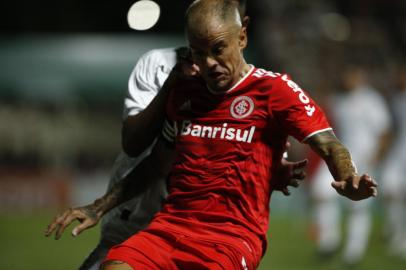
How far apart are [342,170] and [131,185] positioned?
126 centimetres

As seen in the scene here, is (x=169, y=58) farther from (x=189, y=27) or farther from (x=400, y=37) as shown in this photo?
(x=400, y=37)

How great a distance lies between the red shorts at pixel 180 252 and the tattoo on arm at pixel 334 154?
561 mm

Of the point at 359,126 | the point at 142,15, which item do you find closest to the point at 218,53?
the point at 142,15

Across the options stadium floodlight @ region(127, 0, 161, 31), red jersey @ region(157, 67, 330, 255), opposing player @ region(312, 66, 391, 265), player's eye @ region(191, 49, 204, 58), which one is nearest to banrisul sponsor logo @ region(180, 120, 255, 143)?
red jersey @ region(157, 67, 330, 255)

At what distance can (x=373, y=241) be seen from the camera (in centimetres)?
1280

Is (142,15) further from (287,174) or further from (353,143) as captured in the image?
(353,143)

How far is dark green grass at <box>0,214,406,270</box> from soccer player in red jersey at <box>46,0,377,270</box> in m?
5.75

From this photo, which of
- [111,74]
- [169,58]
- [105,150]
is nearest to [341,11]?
[111,74]

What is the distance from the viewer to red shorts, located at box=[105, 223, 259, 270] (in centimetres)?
363

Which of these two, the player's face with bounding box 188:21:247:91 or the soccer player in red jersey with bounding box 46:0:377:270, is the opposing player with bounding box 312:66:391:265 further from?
the player's face with bounding box 188:21:247:91

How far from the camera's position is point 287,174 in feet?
13.6

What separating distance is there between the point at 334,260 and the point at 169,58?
678 cm

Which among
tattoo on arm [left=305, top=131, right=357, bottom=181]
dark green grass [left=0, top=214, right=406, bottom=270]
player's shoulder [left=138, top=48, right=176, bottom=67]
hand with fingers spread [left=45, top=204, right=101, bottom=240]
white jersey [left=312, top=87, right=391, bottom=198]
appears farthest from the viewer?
white jersey [left=312, top=87, right=391, bottom=198]

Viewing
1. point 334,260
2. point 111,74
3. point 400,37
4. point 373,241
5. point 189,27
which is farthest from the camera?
point 400,37
